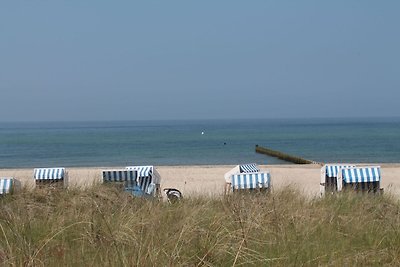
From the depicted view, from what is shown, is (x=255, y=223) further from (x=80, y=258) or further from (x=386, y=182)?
(x=386, y=182)

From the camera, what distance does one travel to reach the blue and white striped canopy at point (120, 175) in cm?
1153

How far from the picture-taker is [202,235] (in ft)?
13.2

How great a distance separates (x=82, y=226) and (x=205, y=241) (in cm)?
114

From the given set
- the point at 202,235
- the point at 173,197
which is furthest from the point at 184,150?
the point at 202,235

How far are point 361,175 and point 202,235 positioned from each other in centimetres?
737

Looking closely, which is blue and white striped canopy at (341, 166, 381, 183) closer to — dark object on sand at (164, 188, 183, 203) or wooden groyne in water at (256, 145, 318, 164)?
dark object on sand at (164, 188, 183, 203)

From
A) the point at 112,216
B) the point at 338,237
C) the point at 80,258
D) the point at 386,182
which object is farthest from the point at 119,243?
the point at 386,182

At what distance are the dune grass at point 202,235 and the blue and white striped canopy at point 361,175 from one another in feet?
16.2

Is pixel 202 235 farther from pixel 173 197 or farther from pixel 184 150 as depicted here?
pixel 184 150

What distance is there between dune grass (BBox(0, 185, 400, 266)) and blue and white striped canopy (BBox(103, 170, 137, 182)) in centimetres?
572

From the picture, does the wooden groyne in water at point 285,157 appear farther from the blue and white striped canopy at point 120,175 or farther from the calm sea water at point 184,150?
the blue and white striped canopy at point 120,175

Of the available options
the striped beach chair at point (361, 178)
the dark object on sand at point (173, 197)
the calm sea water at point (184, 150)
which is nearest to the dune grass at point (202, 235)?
the dark object on sand at point (173, 197)

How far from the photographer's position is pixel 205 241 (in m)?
3.80

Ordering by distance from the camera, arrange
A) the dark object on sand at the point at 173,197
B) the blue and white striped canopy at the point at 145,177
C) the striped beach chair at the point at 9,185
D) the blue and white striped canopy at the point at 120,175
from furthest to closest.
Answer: the blue and white striped canopy at the point at 145,177 < the blue and white striped canopy at the point at 120,175 < the striped beach chair at the point at 9,185 < the dark object on sand at the point at 173,197
